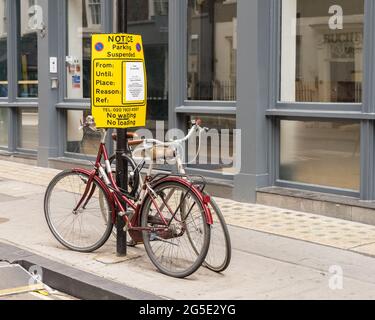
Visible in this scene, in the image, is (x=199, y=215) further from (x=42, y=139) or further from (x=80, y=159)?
(x=42, y=139)

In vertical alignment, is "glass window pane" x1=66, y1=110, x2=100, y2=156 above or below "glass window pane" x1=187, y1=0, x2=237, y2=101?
below

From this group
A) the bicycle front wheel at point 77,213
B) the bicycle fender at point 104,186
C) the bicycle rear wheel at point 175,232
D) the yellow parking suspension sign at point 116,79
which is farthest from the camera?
the bicycle front wheel at point 77,213

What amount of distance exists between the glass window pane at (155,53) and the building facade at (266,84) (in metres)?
0.02

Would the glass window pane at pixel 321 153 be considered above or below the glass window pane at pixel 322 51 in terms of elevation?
below

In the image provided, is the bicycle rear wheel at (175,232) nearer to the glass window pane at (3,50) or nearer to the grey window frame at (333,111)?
the grey window frame at (333,111)

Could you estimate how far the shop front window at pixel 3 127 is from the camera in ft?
45.1

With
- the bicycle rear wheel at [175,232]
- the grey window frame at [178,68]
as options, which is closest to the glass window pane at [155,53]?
the grey window frame at [178,68]

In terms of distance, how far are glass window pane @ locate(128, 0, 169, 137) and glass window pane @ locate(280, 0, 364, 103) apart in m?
2.24

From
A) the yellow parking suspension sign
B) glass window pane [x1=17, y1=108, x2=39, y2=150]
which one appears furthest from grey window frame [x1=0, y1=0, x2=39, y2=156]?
the yellow parking suspension sign

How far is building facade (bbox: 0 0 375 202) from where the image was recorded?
7.66 meters

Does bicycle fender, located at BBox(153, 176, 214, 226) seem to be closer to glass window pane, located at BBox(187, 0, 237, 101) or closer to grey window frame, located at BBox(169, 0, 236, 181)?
glass window pane, located at BBox(187, 0, 237, 101)

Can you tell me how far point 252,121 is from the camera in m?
8.44

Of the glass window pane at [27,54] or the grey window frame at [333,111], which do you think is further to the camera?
the glass window pane at [27,54]

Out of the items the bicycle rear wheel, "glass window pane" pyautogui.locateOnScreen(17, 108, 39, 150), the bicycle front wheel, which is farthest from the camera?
"glass window pane" pyautogui.locateOnScreen(17, 108, 39, 150)
